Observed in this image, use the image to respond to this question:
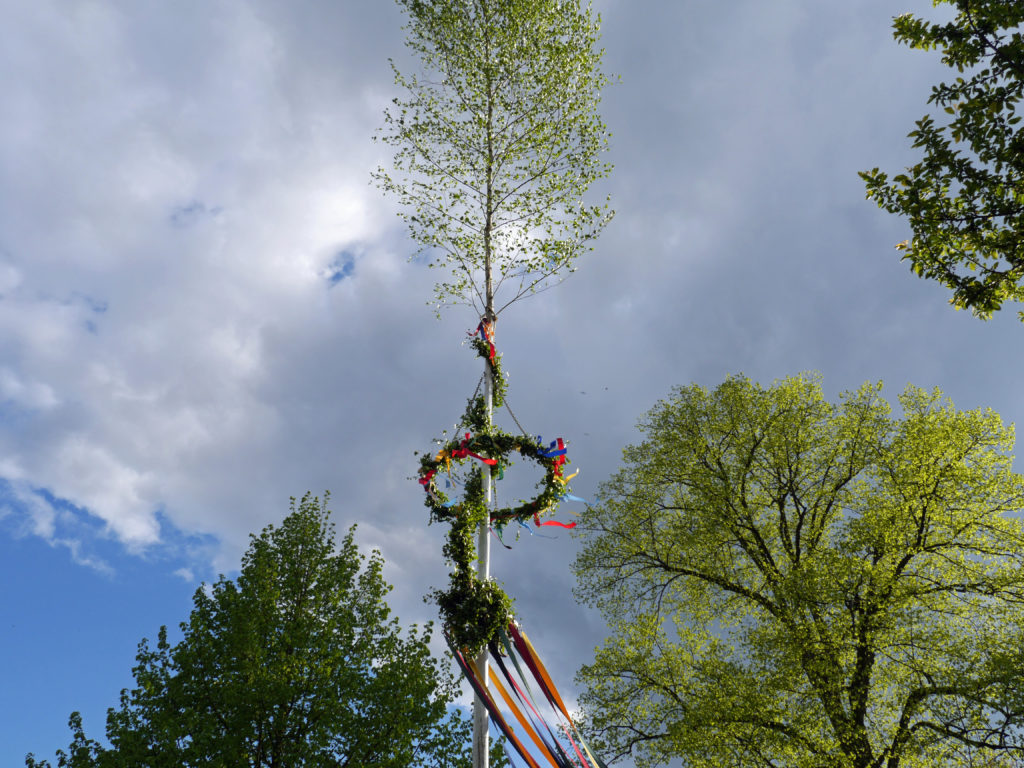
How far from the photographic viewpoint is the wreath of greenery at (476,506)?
9477mm

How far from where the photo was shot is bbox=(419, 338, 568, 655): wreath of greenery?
948cm

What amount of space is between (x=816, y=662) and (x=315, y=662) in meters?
9.73

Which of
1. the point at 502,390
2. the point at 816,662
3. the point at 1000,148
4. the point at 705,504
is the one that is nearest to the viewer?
the point at 1000,148

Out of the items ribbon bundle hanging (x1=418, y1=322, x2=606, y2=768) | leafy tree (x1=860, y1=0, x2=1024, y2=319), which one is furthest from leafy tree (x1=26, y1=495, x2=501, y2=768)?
leafy tree (x1=860, y1=0, x2=1024, y2=319)

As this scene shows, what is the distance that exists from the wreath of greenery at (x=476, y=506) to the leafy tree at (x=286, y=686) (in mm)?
4713

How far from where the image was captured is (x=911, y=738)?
510 inches

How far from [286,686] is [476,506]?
5883mm

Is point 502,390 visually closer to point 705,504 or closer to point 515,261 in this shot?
point 515,261

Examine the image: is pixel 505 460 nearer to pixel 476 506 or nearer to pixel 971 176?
pixel 476 506

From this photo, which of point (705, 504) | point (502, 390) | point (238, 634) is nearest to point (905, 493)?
point (705, 504)

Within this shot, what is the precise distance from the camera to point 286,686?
508 inches

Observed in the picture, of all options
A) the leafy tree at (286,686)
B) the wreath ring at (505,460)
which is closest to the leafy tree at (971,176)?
the wreath ring at (505,460)

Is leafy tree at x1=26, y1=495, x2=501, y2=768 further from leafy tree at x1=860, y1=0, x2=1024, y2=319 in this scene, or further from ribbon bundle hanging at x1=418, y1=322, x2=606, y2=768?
leafy tree at x1=860, y1=0, x2=1024, y2=319

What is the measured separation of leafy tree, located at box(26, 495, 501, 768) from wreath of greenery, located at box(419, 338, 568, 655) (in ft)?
15.5
